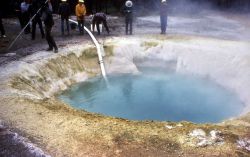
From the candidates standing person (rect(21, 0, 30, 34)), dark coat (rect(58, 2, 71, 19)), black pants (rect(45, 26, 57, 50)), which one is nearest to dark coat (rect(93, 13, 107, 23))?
dark coat (rect(58, 2, 71, 19))

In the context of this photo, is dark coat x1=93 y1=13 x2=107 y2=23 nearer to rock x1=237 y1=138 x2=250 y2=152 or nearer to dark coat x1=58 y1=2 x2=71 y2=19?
dark coat x1=58 y1=2 x2=71 y2=19

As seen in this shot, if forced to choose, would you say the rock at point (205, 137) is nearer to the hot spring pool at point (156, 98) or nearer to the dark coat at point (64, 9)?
the hot spring pool at point (156, 98)

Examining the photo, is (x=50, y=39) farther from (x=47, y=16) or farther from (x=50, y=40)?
(x=47, y=16)

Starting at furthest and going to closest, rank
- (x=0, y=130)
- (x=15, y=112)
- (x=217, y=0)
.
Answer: (x=217, y=0)
(x=15, y=112)
(x=0, y=130)

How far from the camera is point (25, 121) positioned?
6.74 m

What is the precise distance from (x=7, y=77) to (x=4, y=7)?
Result: 33.4 feet

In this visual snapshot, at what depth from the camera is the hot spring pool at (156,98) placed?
9594 mm

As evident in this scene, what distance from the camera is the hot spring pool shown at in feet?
31.5

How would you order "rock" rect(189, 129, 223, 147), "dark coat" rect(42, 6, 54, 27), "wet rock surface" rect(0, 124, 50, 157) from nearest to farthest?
"wet rock surface" rect(0, 124, 50, 157) < "rock" rect(189, 129, 223, 147) < "dark coat" rect(42, 6, 54, 27)

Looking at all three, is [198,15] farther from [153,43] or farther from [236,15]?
[153,43]

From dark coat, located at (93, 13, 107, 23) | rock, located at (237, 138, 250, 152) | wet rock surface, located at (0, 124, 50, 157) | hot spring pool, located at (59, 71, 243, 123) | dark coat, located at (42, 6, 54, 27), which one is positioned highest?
dark coat, located at (42, 6, 54, 27)

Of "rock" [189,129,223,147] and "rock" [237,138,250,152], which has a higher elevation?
"rock" [189,129,223,147]

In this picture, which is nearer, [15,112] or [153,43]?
[15,112]

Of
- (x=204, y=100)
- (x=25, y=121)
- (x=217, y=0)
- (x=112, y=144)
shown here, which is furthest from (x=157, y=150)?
(x=217, y=0)
